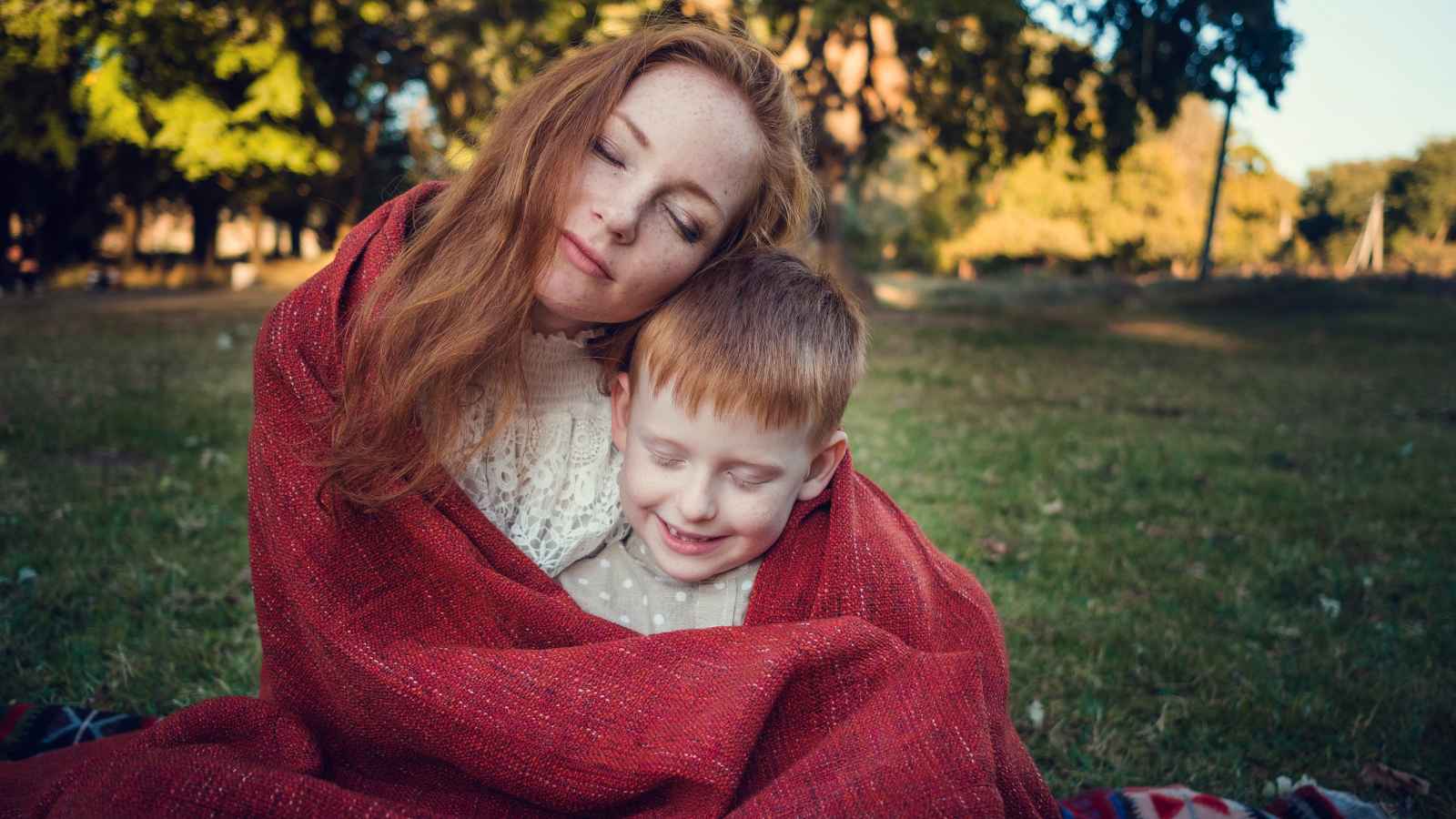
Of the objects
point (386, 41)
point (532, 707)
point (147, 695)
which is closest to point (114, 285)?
point (386, 41)

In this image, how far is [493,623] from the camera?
6.12ft

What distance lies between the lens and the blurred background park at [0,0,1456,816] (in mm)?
3072

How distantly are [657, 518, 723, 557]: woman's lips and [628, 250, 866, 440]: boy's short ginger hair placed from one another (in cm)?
27

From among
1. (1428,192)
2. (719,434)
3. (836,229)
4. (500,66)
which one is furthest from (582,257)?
(1428,192)

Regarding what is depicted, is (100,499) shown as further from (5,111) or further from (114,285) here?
(114,285)

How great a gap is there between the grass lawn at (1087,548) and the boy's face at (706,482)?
140 cm

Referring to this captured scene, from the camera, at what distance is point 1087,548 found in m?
→ 4.61

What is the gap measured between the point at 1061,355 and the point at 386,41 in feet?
37.9

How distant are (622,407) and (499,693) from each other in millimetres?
735

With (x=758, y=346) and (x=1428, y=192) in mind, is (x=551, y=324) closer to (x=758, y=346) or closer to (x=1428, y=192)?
(x=758, y=346)

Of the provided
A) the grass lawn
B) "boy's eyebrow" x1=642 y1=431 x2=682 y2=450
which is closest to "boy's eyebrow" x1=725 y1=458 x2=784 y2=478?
"boy's eyebrow" x1=642 y1=431 x2=682 y2=450

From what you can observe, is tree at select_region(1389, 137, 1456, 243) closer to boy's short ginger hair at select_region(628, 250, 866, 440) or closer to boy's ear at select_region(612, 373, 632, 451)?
boy's short ginger hair at select_region(628, 250, 866, 440)

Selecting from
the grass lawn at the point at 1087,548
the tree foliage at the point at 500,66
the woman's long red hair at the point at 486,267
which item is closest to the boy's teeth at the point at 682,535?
the woman's long red hair at the point at 486,267

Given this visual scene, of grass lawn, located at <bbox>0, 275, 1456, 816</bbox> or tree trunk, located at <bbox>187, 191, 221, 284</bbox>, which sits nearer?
grass lawn, located at <bbox>0, 275, 1456, 816</bbox>
